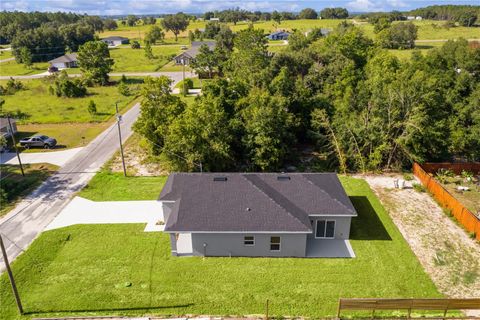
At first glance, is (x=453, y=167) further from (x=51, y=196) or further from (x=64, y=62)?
(x=64, y=62)

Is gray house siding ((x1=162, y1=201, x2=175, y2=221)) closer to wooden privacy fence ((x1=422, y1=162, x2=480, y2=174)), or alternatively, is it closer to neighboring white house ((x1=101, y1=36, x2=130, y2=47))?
wooden privacy fence ((x1=422, y1=162, x2=480, y2=174))

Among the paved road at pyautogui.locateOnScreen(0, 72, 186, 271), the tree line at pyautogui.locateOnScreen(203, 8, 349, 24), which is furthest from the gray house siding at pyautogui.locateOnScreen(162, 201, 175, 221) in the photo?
the tree line at pyautogui.locateOnScreen(203, 8, 349, 24)

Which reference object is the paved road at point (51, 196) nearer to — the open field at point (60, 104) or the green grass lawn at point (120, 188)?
the green grass lawn at point (120, 188)

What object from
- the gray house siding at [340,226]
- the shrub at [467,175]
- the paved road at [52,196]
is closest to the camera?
the gray house siding at [340,226]

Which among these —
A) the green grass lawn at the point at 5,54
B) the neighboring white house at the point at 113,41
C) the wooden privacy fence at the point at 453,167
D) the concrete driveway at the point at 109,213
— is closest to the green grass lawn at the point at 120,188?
the concrete driveway at the point at 109,213

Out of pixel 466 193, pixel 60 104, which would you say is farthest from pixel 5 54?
pixel 466 193

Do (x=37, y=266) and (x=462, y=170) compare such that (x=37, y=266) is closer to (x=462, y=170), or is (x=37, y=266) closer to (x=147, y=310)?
(x=147, y=310)
